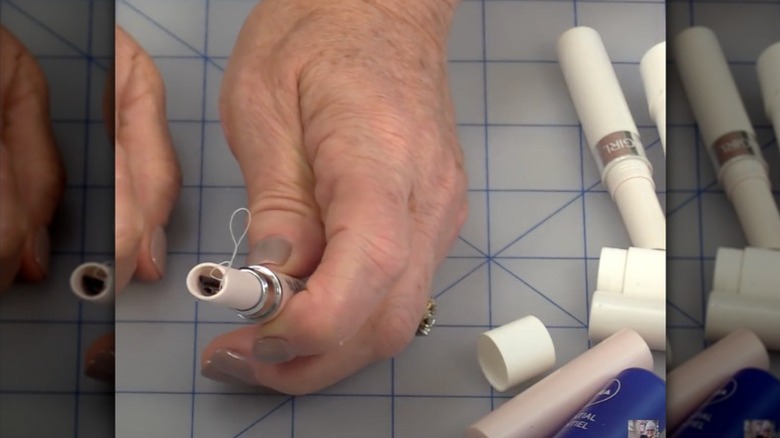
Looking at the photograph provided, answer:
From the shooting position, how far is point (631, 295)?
612 millimetres

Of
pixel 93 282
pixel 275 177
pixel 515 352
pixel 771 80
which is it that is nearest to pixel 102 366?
pixel 93 282

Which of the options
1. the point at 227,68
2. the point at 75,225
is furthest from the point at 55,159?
the point at 227,68

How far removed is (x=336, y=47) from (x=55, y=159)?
0.21 m

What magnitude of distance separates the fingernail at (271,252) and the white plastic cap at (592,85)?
0.82 feet

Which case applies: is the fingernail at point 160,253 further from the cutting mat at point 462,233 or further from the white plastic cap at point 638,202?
the white plastic cap at point 638,202

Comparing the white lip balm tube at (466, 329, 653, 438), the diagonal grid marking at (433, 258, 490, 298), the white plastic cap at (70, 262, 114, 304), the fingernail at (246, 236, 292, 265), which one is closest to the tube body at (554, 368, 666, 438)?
the white lip balm tube at (466, 329, 653, 438)

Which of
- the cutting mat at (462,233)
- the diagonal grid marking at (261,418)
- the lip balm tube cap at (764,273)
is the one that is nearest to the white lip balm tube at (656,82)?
the cutting mat at (462,233)

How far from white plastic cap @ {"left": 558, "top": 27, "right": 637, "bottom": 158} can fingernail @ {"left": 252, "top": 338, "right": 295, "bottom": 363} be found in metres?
0.28

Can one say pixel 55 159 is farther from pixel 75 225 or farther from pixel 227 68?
pixel 227 68

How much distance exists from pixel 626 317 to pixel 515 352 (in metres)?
0.09

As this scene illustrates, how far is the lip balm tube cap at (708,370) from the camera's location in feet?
2.00

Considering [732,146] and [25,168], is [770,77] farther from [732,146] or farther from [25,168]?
[25,168]

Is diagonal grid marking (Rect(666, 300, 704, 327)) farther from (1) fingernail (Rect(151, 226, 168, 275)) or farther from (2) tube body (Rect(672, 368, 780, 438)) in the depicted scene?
(1) fingernail (Rect(151, 226, 168, 275))

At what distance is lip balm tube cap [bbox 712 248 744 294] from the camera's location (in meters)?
0.62
